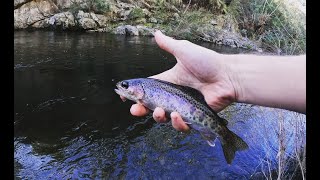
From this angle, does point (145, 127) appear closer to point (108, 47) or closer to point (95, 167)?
point (95, 167)

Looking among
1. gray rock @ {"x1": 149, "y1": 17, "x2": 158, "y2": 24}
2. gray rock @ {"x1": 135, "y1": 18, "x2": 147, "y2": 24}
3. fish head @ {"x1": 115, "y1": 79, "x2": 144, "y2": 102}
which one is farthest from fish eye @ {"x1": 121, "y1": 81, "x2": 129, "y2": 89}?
gray rock @ {"x1": 149, "y1": 17, "x2": 158, "y2": 24}

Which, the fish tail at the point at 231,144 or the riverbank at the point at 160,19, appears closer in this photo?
the fish tail at the point at 231,144

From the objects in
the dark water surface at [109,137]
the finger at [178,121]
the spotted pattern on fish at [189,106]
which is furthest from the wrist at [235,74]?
the dark water surface at [109,137]

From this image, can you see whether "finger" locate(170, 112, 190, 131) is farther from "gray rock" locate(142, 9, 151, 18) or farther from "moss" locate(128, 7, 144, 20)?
"gray rock" locate(142, 9, 151, 18)

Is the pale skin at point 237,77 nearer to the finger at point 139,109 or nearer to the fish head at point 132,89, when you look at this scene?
the finger at point 139,109

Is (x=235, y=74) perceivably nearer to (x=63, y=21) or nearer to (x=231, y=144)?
(x=231, y=144)

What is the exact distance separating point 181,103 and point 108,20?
2469cm

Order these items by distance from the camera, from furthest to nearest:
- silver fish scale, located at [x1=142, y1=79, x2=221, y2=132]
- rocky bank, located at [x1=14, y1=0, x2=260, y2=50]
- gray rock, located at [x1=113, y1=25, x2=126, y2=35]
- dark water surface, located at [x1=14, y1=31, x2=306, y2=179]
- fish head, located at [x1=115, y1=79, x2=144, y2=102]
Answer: gray rock, located at [x1=113, y1=25, x2=126, y2=35] → rocky bank, located at [x1=14, y1=0, x2=260, y2=50] → dark water surface, located at [x1=14, y1=31, x2=306, y2=179] → fish head, located at [x1=115, y1=79, x2=144, y2=102] → silver fish scale, located at [x1=142, y1=79, x2=221, y2=132]

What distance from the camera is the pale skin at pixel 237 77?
298 cm

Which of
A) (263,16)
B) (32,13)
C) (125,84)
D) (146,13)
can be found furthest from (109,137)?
(263,16)

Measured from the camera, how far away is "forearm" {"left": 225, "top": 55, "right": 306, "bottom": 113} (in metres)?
2.93

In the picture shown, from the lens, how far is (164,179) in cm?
659

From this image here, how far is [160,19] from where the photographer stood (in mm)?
28484

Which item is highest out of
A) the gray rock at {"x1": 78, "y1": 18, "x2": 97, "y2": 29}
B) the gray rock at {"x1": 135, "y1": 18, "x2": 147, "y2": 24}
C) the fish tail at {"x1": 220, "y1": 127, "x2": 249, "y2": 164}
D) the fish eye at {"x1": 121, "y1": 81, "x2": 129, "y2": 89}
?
the gray rock at {"x1": 135, "y1": 18, "x2": 147, "y2": 24}
